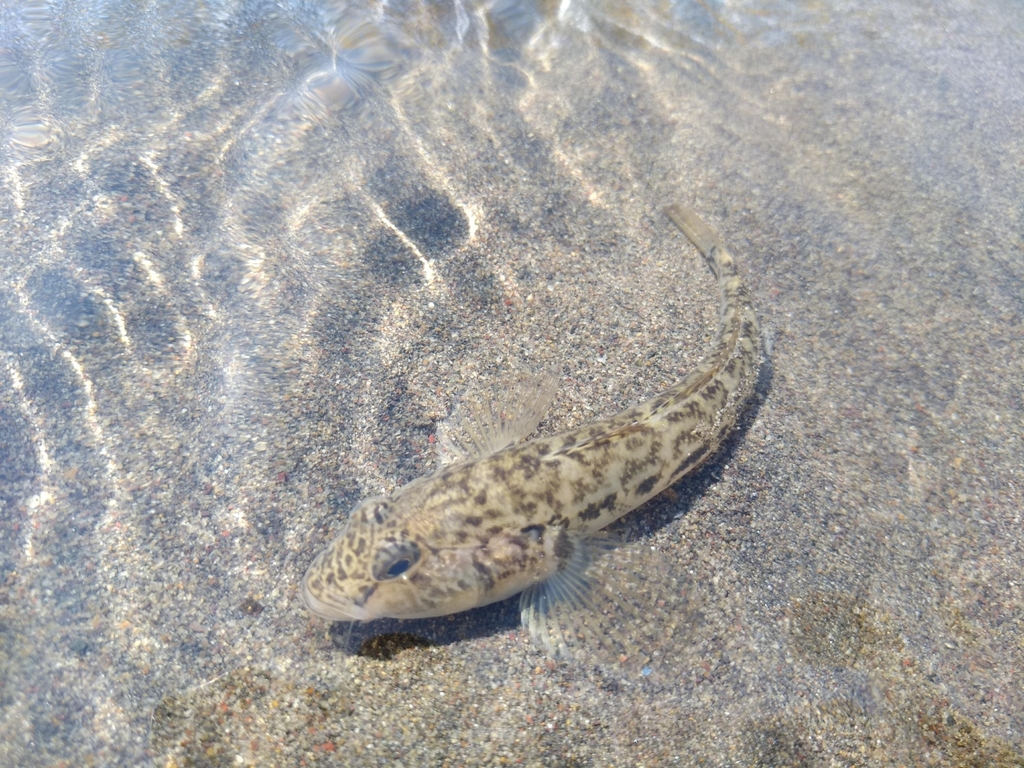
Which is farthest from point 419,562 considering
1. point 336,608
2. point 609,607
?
point 609,607

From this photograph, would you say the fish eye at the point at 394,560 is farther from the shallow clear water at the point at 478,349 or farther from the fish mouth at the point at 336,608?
the shallow clear water at the point at 478,349

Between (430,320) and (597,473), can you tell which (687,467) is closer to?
(597,473)

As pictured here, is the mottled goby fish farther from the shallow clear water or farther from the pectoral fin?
the shallow clear water

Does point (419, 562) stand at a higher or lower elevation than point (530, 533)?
higher

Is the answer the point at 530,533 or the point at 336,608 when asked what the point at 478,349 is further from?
the point at 336,608

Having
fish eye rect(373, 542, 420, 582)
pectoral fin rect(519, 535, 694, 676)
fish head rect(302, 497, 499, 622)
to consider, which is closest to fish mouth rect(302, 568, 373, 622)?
fish head rect(302, 497, 499, 622)

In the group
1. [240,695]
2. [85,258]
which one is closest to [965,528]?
[240,695]
